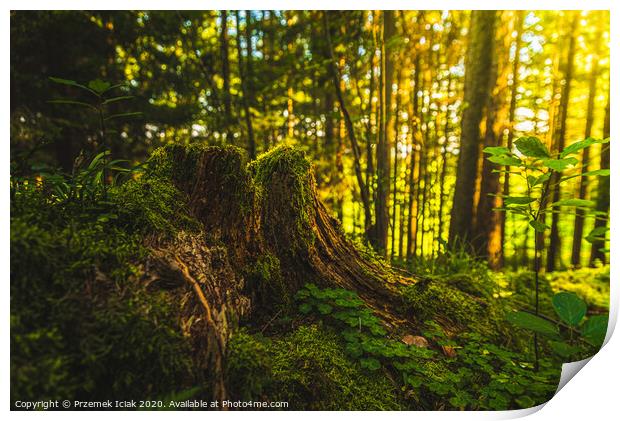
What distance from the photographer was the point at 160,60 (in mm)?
5410

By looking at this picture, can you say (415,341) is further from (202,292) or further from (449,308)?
(202,292)

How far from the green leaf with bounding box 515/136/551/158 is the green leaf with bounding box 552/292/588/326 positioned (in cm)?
75

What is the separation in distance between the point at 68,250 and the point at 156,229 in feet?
1.08

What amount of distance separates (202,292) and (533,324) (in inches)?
66.4

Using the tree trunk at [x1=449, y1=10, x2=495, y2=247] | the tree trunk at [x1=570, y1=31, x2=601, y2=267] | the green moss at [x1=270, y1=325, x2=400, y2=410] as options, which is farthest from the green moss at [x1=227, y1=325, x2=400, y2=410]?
the tree trunk at [x1=449, y1=10, x2=495, y2=247]

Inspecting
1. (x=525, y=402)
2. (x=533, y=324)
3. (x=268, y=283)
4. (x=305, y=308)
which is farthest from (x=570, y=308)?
(x=268, y=283)

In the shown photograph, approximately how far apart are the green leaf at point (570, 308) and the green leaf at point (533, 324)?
0.08 m

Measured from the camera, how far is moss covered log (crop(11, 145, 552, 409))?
109cm

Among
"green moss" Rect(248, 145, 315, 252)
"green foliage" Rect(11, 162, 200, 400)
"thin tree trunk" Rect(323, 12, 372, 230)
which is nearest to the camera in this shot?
"green foliage" Rect(11, 162, 200, 400)

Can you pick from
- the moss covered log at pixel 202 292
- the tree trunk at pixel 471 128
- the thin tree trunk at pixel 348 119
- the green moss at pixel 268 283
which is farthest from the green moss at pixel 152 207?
the tree trunk at pixel 471 128

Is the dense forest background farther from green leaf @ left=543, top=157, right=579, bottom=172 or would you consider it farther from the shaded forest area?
green leaf @ left=543, top=157, right=579, bottom=172

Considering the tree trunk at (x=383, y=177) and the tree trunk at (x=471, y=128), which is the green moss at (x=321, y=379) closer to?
the tree trunk at (x=383, y=177)

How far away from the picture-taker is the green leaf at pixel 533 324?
5.05ft
